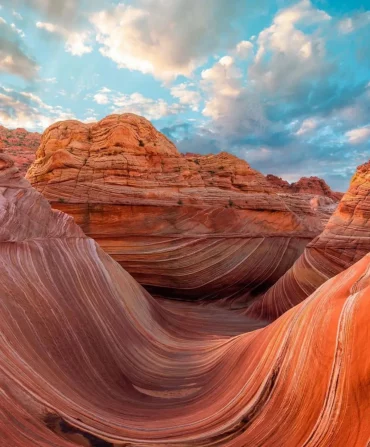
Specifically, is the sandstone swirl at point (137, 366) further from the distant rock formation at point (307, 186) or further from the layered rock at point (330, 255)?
the distant rock formation at point (307, 186)

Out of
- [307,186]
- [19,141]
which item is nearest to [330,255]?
[307,186]

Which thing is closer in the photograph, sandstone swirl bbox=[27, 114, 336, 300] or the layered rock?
the layered rock

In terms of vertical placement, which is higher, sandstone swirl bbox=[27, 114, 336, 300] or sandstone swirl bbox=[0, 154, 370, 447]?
sandstone swirl bbox=[27, 114, 336, 300]

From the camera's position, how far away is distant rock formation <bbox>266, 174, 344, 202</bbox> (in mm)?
31438

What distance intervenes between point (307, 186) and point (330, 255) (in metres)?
26.8

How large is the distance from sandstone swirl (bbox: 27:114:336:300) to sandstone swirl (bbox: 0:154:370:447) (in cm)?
376

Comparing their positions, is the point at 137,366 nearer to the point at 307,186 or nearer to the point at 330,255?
the point at 330,255

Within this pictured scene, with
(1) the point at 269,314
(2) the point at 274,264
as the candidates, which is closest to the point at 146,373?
(1) the point at 269,314

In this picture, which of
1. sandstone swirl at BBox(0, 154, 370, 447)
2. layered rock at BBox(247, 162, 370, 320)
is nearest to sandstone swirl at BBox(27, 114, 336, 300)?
layered rock at BBox(247, 162, 370, 320)

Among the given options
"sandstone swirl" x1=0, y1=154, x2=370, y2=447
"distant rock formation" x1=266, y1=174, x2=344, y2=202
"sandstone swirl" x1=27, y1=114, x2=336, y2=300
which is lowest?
"sandstone swirl" x1=0, y1=154, x2=370, y2=447

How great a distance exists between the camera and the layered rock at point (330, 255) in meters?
7.25

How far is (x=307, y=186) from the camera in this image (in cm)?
3262

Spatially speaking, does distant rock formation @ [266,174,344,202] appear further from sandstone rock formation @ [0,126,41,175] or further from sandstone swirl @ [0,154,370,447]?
sandstone swirl @ [0,154,370,447]

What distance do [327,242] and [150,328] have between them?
4.52m
